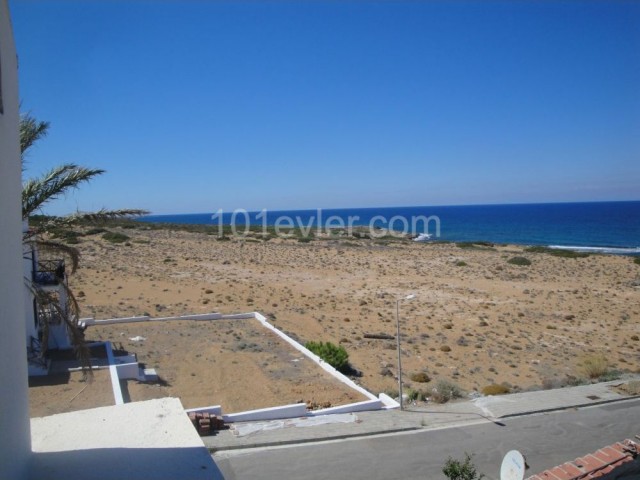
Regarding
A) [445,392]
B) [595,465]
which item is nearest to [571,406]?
[445,392]

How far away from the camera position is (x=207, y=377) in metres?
15.1

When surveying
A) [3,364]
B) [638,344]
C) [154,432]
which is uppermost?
[3,364]

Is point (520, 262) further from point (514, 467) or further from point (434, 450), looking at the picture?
point (514, 467)

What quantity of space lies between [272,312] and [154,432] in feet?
57.4

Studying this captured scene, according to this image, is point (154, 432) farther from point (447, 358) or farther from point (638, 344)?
point (638, 344)

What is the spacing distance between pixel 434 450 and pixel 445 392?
3.78 metres

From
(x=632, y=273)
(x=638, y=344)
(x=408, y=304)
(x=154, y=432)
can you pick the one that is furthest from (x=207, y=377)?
(x=632, y=273)

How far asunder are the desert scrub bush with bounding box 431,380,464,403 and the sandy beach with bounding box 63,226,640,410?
874 mm

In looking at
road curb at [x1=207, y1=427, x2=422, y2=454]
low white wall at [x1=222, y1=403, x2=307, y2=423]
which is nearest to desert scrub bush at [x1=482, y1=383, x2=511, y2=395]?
road curb at [x1=207, y1=427, x2=422, y2=454]

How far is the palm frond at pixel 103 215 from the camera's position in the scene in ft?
26.6

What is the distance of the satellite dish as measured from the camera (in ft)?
18.9

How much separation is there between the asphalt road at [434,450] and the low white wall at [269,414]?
161cm

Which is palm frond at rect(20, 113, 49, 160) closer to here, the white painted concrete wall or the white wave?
the white painted concrete wall

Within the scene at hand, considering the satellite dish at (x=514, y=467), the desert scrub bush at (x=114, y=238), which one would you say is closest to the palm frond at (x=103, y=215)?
the satellite dish at (x=514, y=467)
